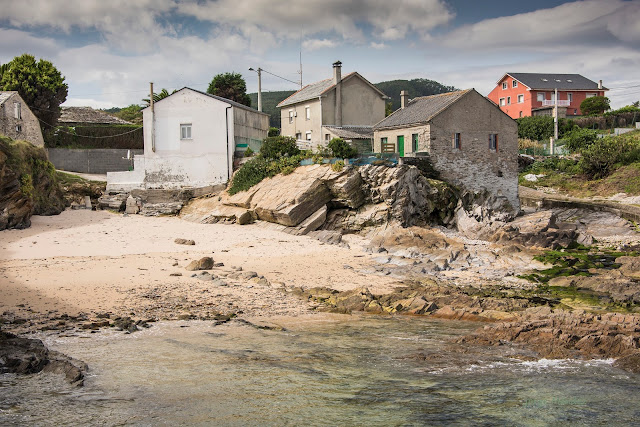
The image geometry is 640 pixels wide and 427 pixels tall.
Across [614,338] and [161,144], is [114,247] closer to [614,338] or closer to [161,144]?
[161,144]

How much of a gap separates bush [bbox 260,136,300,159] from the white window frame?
5104 millimetres

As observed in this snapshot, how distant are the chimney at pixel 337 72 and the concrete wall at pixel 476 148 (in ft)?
36.3

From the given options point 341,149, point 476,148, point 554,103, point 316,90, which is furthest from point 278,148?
point 554,103

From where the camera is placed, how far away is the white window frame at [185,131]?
118 feet

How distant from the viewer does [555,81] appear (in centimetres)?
7069

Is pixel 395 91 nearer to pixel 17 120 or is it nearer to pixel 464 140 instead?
pixel 464 140

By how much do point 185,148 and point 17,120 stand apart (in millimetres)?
12914

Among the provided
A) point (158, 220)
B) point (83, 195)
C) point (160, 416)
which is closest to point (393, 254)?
point (158, 220)

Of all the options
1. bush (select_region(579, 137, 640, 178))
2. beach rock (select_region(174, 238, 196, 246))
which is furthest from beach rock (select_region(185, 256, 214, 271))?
bush (select_region(579, 137, 640, 178))

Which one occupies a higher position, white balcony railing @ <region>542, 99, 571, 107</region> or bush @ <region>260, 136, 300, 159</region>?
white balcony railing @ <region>542, 99, 571, 107</region>

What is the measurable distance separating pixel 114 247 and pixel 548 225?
68.8 feet

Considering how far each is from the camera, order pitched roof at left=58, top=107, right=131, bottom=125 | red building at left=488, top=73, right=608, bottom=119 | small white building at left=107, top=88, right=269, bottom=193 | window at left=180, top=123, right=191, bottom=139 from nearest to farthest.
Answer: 1. small white building at left=107, top=88, right=269, bottom=193
2. window at left=180, top=123, right=191, bottom=139
3. pitched roof at left=58, top=107, right=131, bottom=125
4. red building at left=488, top=73, right=608, bottom=119

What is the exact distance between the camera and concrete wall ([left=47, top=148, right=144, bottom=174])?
4247 cm

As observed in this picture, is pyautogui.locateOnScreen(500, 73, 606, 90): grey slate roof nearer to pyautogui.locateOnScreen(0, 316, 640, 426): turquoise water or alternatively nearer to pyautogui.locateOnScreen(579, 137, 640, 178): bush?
pyautogui.locateOnScreen(579, 137, 640, 178): bush
